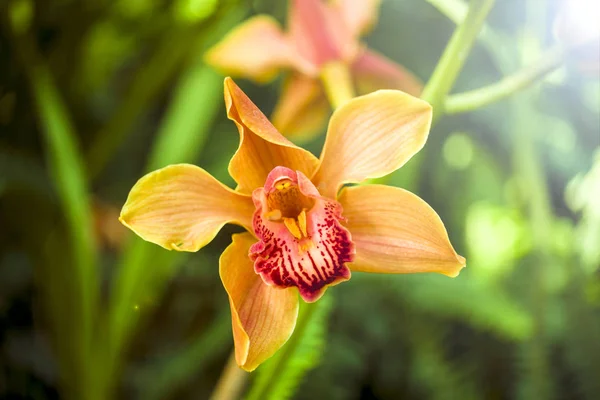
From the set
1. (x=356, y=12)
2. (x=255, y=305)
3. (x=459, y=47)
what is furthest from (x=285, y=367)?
(x=356, y=12)

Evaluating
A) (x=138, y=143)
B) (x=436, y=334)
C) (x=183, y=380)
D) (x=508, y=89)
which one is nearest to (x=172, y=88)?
(x=138, y=143)

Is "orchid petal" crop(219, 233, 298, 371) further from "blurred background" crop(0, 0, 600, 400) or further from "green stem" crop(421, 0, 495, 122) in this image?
"blurred background" crop(0, 0, 600, 400)

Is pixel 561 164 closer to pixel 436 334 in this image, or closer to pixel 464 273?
pixel 464 273

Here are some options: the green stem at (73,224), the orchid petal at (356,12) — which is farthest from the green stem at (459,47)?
the green stem at (73,224)

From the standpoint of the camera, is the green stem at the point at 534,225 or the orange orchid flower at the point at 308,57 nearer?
the orange orchid flower at the point at 308,57

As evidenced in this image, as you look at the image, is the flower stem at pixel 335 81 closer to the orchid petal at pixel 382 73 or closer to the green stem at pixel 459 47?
the orchid petal at pixel 382 73

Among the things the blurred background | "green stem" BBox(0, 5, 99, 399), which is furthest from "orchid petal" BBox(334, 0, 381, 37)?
"green stem" BBox(0, 5, 99, 399)
